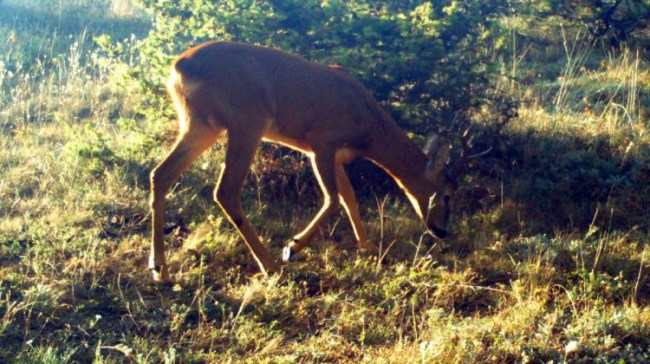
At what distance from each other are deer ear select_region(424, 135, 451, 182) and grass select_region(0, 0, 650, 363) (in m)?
0.55

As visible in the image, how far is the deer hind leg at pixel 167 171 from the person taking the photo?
5.79 meters

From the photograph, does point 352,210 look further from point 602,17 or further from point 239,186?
point 602,17

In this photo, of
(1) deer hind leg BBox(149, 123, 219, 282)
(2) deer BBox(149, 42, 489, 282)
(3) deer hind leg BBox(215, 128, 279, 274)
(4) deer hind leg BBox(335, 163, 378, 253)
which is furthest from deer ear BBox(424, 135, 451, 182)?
(1) deer hind leg BBox(149, 123, 219, 282)

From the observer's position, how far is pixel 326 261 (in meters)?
6.09

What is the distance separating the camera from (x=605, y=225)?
23.5 ft

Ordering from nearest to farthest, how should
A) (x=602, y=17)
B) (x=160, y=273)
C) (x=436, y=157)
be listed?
(x=160, y=273) → (x=436, y=157) → (x=602, y=17)

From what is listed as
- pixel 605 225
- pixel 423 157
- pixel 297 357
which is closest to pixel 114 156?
pixel 423 157

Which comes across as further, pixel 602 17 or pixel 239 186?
pixel 602 17

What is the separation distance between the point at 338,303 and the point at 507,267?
1.55 metres

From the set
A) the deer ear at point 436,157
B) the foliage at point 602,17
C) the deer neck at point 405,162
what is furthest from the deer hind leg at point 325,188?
the foliage at point 602,17

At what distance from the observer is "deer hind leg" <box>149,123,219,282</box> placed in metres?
5.79

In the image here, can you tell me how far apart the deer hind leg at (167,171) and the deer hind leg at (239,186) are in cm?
27


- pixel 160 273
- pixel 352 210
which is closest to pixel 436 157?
pixel 352 210

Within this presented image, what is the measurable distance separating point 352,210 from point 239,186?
1254mm
